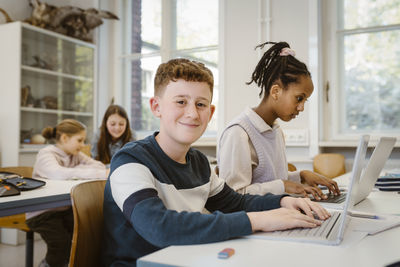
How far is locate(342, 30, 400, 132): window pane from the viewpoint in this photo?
3426 millimetres

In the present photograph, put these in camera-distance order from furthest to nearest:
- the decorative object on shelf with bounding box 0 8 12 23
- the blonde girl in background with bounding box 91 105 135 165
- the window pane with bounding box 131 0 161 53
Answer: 1. the window pane with bounding box 131 0 161 53
2. the decorative object on shelf with bounding box 0 8 12 23
3. the blonde girl in background with bounding box 91 105 135 165

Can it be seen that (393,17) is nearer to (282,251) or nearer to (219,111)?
(219,111)

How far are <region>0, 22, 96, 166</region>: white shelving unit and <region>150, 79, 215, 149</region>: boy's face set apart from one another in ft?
9.68

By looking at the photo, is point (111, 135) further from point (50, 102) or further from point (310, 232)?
point (310, 232)

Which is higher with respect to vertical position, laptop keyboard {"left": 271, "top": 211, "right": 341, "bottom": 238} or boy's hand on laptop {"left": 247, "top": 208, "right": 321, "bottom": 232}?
boy's hand on laptop {"left": 247, "top": 208, "right": 321, "bottom": 232}

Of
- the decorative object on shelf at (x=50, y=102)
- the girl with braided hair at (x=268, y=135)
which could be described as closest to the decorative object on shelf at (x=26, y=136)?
the decorative object on shelf at (x=50, y=102)

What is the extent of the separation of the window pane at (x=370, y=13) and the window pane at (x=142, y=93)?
7.44 ft

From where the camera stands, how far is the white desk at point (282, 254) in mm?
616

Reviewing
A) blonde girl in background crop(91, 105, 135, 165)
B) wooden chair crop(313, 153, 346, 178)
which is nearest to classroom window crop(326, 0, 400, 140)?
wooden chair crop(313, 153, 346, 178)

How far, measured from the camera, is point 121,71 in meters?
4.86

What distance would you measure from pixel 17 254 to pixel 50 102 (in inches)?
64.6

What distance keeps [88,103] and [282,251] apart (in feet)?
13.4

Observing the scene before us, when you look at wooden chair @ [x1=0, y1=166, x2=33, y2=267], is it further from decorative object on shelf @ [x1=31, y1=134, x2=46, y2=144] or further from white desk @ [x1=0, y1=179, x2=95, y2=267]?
decorative object on shelf @ [x1=31, y1=134, x2=46, y2=144]

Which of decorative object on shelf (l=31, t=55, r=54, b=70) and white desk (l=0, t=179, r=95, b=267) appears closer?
white desk (l=0, t=179, r=95, b=267)
